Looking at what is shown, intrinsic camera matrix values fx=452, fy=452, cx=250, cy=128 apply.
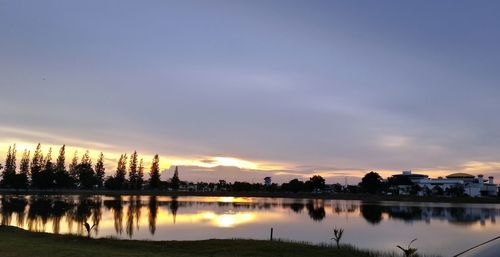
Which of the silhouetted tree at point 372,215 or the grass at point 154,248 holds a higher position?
the grass at point 154,248

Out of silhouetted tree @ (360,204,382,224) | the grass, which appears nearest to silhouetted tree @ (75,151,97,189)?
silhouetted tree @ (360,204,382,224)

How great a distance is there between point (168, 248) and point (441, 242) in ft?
100

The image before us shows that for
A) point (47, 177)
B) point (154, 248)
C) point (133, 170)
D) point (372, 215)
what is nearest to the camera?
point (154, 248)

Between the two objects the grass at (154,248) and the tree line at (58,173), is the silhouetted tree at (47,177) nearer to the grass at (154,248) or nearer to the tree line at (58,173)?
the tree line at (58,173)

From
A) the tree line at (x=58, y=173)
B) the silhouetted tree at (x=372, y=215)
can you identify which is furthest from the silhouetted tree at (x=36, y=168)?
the silhouetted tree at (x=372, y=215)

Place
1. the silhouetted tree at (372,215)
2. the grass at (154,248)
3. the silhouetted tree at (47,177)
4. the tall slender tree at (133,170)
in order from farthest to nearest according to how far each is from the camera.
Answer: the tall slender tree at (133,170) < the silhouetted tree at (47,177) < the silhouetted tree at (372,215) < the grass at (154,248)

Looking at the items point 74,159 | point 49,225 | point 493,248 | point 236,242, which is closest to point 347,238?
point 236,242

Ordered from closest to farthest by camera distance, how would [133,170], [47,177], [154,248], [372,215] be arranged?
[154,248]
[372,215]
[47,177]
[133,170]

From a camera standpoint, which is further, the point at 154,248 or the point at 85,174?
the point at 85,174

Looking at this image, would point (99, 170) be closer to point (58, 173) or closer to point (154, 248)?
point (58, 173)

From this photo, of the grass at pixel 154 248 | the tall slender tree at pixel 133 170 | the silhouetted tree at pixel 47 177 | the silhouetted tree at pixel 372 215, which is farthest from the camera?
the tall slender tree at pixel 133 170

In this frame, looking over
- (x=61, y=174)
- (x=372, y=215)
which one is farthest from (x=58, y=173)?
(x=372, y=215)

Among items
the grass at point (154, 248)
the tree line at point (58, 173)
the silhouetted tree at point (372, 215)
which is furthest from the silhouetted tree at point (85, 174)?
the grass at point (154, 248)

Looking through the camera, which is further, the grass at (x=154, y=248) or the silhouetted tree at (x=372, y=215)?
the silhouetted tree at (x=372, y=215)
